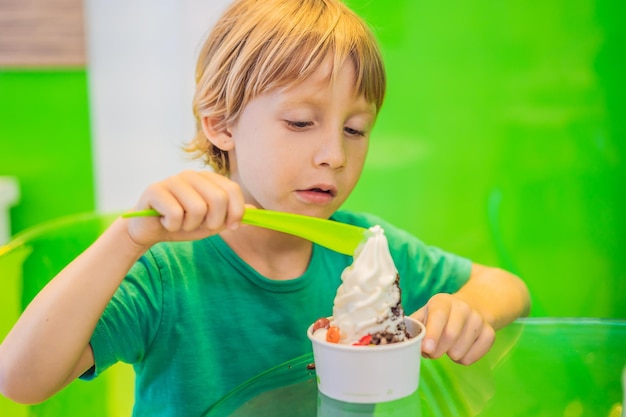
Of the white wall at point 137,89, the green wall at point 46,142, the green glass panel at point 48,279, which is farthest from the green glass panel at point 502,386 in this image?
the green wall at point 46,142

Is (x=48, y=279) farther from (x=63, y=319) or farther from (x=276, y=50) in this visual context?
(x=276, y=50)

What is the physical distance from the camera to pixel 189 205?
26.1 inches

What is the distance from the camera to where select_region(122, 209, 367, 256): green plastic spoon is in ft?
2.29

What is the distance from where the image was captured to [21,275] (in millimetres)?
A: 901

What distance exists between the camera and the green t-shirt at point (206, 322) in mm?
908

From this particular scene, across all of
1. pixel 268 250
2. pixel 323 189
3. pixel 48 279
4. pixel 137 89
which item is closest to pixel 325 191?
pixel 323 189

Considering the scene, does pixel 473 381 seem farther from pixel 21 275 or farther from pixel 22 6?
pixel 22 6

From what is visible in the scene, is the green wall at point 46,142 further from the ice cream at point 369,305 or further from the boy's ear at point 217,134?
the ice cream at point 369,305

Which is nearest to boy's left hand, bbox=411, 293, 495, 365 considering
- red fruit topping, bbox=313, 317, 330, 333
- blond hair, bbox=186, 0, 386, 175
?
red fruit topping, bbox=313, 317, 330, 333

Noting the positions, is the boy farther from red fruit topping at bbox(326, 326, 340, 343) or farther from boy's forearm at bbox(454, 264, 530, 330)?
red fruit topping at bbox(326, 326, 340, 343)

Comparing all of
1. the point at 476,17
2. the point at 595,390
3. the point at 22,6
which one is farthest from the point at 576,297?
the point at 22,6

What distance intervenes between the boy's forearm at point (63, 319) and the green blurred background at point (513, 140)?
41.4 inches

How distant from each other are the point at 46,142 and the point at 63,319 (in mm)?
1406

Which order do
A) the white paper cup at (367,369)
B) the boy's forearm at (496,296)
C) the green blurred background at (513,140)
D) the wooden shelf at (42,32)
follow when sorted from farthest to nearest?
the wooden shelf at (42,32), the green blurred background at (513,140), the boy's forearm at (496,296), the white paper cup at (367,369)
